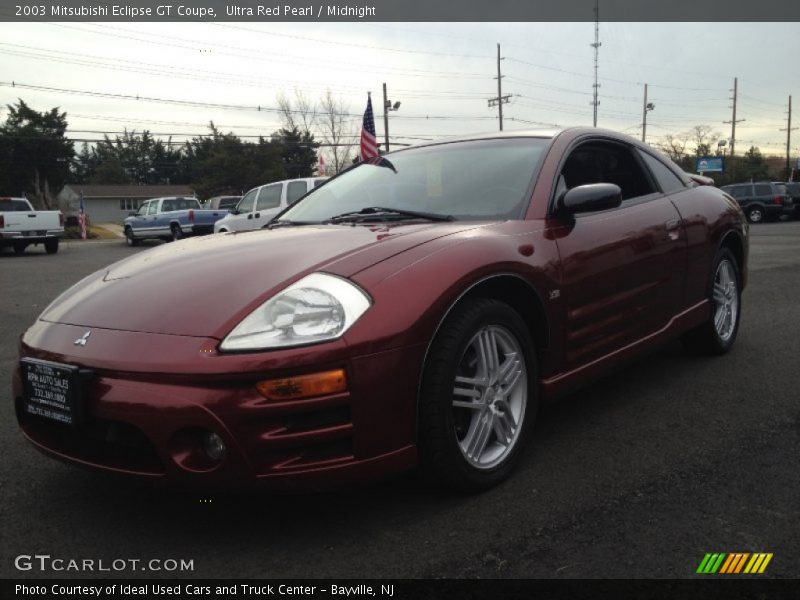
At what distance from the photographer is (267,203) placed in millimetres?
15422

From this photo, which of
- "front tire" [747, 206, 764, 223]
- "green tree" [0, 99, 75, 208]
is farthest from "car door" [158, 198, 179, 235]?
"green tree" [0, 99, 75, 208]

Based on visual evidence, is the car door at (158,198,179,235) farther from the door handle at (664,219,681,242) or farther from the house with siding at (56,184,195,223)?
the house with siding at (56,184,195,223)

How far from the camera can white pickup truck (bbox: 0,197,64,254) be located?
18.5 m

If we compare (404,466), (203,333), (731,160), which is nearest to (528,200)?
(404,466)

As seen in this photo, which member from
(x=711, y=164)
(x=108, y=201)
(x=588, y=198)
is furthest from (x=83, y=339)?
(x=108, y=201)

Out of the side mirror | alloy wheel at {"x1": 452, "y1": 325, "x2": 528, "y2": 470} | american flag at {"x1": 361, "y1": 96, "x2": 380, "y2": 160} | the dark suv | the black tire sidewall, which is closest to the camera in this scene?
alloy wheel at {"x1": 452, "y1": 325, "x2": 528, "y2": 470}

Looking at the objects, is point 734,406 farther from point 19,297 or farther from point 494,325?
point 19,297

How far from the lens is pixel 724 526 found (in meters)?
2.23

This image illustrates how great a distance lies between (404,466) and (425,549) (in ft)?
0.89

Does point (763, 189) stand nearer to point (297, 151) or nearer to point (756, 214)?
point (756, 214)

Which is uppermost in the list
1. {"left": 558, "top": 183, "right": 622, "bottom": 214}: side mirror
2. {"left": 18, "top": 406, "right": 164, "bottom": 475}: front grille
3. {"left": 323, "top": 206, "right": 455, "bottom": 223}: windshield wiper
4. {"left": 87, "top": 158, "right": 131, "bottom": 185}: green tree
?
{"left": 87, "top": 158, "right": 131, "bottom": 185}: green tree

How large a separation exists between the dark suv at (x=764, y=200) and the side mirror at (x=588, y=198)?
28.4 m

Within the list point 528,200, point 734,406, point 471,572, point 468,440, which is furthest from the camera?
point 734,406

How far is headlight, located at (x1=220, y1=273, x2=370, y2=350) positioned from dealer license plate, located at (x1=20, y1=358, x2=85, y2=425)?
0.51 metres
